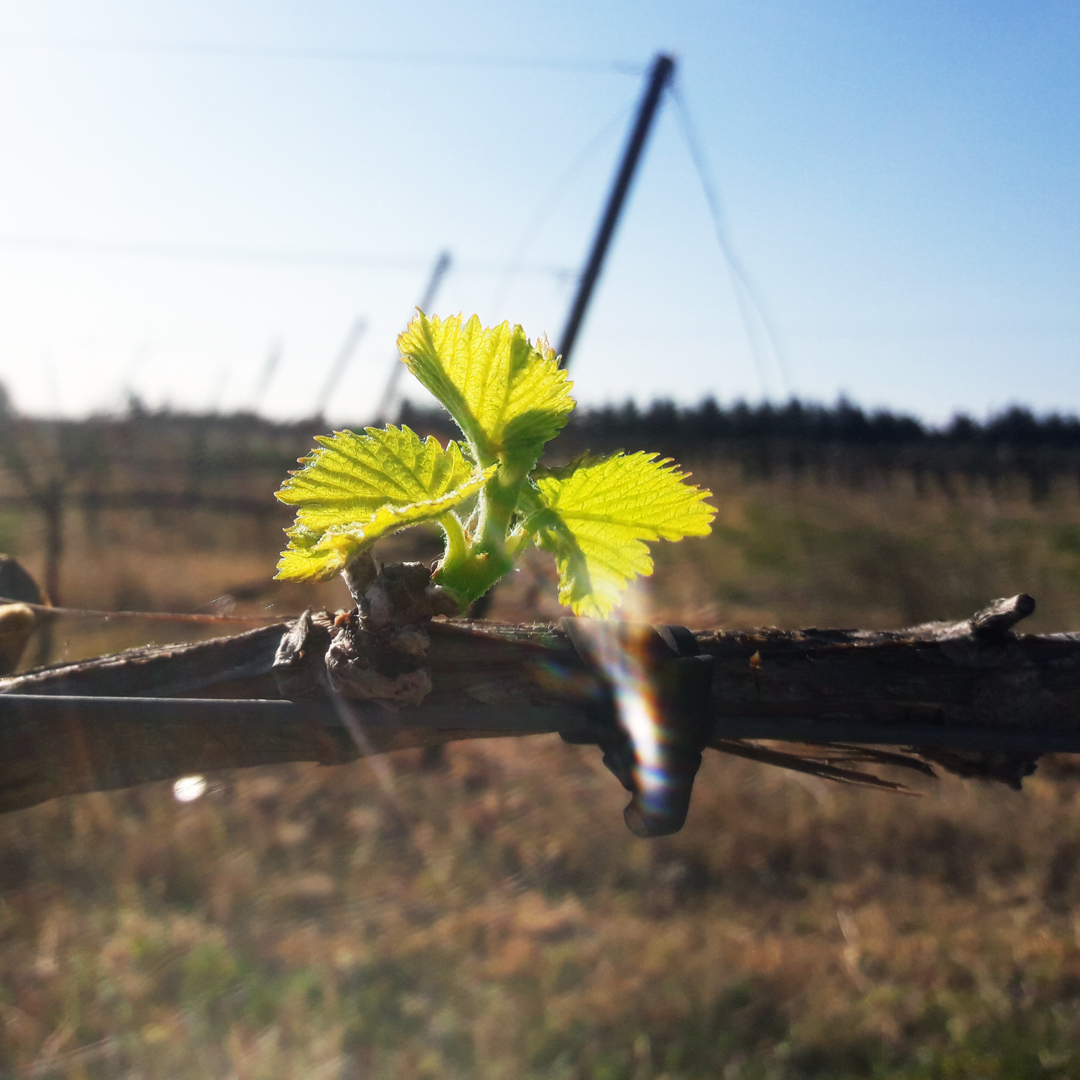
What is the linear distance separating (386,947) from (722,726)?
3.32 metres

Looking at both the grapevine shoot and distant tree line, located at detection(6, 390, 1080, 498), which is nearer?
the grapevine shoot

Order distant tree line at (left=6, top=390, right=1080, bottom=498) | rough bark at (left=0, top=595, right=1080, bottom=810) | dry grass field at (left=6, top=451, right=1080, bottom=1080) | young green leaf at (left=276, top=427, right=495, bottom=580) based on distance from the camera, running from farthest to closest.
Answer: distant tree line at (left=6, top=390, right=1080, bottom=498) → dry grass field at (left=6, top=451, right=1080, bottom=1080) → rough bark at (left=0, top=595, right=1080, bottom=810) → young green leaf at (left=276, top=427, right=495, bottom=580)

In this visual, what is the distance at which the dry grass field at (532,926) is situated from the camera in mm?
3037

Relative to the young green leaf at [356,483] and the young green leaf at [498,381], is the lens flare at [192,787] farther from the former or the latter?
the young green leaf at [498,381]

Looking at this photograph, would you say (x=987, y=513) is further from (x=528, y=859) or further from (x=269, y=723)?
(x=269, y=723)

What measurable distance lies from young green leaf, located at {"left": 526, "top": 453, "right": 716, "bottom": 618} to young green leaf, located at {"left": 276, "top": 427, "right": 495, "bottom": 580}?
0.31ft

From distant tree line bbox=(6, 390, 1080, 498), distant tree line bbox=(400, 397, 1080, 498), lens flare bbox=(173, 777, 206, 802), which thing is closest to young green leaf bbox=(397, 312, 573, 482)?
lens flare bbox=(173, 777, 206, 802)

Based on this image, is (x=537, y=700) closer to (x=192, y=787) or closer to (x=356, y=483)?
(x=356, y=483)

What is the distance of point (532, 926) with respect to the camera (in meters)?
3.99

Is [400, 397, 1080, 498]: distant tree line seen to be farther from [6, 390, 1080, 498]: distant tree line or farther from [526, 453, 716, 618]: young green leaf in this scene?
[526, 453, 716, 618]: young green leaf

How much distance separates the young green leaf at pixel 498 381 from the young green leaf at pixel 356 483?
42 mm

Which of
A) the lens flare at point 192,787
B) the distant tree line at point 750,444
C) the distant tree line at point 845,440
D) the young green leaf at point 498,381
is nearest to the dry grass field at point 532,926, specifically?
the lens flare at point 192,787

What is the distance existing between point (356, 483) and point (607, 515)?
0.26m

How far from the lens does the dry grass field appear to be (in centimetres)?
304
